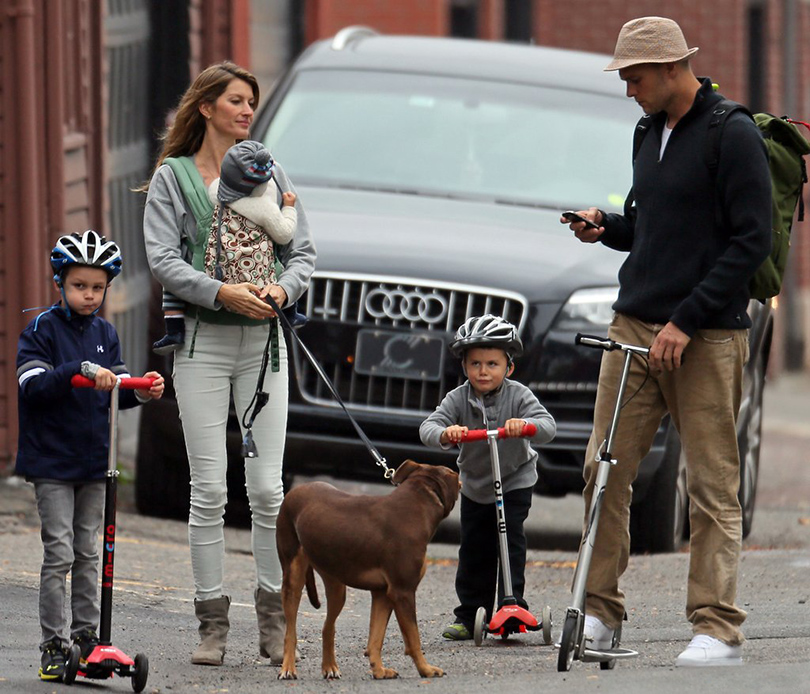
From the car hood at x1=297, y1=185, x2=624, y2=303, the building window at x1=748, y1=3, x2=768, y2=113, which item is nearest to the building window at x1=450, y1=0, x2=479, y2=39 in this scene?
the building window at x1=748, y1=3, x2=768, y2=113

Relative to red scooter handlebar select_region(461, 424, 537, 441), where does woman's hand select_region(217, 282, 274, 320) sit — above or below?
above

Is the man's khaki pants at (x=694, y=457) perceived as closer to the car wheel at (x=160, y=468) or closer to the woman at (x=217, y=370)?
the woman at (x=217, y=370)

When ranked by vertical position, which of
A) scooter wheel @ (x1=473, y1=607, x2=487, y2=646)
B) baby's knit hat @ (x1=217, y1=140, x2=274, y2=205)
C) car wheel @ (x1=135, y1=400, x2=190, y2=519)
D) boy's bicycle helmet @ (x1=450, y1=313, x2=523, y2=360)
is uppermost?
baby's knit hat @ (x1=217, y1=140, x2=274, y2=205)

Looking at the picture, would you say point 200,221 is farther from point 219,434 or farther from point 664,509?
point 664,509

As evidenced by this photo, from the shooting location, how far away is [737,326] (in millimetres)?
5797

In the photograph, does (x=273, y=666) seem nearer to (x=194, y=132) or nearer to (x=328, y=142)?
(x=194, y=132)

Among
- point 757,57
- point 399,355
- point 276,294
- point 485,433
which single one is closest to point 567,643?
point 485,433

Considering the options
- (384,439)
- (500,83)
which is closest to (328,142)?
(500,83)

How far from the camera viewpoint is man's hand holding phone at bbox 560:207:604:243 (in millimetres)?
6016

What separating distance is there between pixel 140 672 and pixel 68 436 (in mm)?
720

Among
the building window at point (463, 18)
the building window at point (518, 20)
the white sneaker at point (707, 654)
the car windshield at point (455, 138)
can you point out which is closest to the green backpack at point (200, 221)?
the white sneaker at point (707, 654)

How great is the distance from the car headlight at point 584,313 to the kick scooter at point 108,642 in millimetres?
2865

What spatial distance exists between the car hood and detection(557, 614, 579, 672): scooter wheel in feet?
8.50

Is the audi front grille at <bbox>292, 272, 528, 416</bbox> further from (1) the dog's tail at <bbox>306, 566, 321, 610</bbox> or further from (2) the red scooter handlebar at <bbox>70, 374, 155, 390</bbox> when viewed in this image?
(2) the red scooter handlebar at <bbox>70, 374, 155, 390</bbox>
